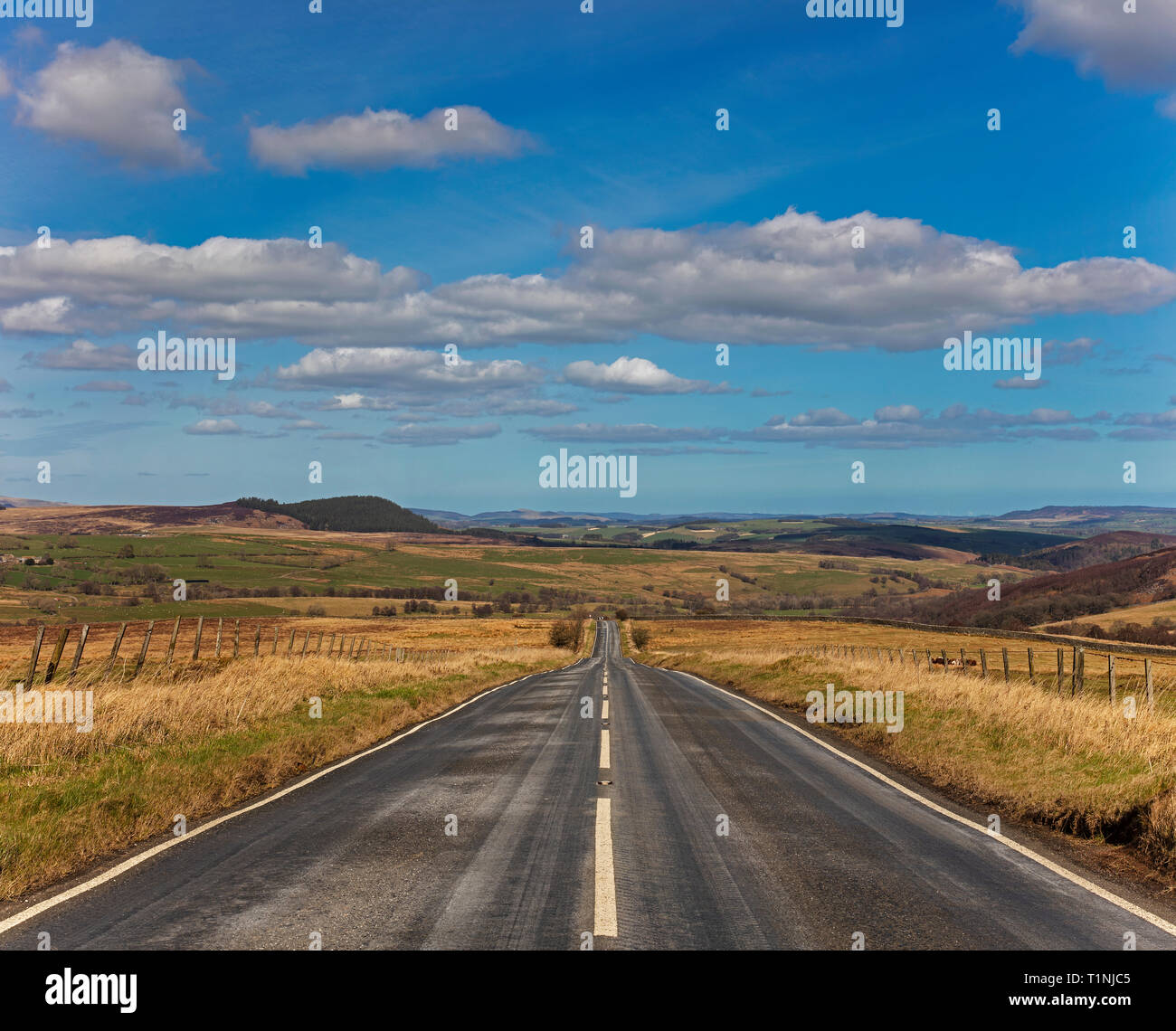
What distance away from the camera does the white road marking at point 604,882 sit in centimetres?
615

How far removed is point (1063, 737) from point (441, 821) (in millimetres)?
10326

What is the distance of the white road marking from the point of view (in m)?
6.15

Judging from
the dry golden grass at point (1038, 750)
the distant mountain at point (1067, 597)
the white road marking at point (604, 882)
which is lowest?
the distant mountain at point (1067, 597)

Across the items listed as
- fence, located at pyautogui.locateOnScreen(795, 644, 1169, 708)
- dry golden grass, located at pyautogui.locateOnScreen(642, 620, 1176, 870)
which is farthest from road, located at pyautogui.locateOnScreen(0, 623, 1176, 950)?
fence, located at pyautogui.locateOnScreen(795, 644, 1169, 708)

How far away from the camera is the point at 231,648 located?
53.3 meters

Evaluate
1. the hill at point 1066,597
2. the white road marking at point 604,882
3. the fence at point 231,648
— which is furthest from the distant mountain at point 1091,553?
the white road marking at point 604,882

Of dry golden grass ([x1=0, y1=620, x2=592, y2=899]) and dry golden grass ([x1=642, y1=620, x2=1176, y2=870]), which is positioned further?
dry golden grass ([x1=642, y1=620, x2=1176, y2=870])

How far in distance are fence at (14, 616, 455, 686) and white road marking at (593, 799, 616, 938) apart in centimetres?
1264

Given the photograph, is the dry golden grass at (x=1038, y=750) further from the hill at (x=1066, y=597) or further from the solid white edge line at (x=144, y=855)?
the hill at (x=1066, y=597)

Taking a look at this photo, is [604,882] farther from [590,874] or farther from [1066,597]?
[1066,597]

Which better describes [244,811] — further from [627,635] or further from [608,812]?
[627,635]

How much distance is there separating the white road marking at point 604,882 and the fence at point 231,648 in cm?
1264

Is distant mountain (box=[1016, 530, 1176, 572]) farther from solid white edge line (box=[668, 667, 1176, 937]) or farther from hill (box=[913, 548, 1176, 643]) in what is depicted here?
solid white edge line (box=[668, 667, 1176, 937])

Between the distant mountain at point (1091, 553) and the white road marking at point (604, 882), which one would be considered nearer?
the white road marking at point (604, 882)
